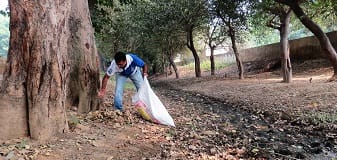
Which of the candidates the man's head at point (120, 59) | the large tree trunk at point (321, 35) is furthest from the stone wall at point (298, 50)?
the man's head at point (120, 59)

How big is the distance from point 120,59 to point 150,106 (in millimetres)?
1075

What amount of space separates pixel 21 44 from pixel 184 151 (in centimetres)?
276

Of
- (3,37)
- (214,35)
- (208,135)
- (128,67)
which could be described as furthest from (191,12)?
(3,37)

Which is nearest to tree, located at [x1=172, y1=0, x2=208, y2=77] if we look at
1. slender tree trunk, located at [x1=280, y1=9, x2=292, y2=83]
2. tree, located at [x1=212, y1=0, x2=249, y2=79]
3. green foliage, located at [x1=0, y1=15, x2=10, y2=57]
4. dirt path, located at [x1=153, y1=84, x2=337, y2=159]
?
tree, located at [x1=212, y1=0, x2=249, y2=79]

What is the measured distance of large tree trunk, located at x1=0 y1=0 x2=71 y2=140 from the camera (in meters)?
4.41

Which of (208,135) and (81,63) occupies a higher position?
(81,63)

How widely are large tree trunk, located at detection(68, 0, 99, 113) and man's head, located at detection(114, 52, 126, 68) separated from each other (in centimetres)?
38

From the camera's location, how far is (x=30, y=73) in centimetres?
446

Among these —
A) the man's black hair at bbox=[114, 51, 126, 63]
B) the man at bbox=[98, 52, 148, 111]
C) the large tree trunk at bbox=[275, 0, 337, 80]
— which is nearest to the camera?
the man's black hair at bbox=[114, 51, 126, 63]

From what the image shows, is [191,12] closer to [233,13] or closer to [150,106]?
[233,13]

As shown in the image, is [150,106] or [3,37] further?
[3,37]

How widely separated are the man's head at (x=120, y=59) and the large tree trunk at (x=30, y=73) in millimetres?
2013

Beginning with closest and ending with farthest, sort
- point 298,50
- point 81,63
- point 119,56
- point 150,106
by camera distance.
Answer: point 81,63, point 119,56, point 150,106, point 298,50

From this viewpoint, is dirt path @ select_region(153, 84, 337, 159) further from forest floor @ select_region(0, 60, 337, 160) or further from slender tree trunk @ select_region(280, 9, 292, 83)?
slender tree trunk @ select_region(280, 9, 292, 83)
